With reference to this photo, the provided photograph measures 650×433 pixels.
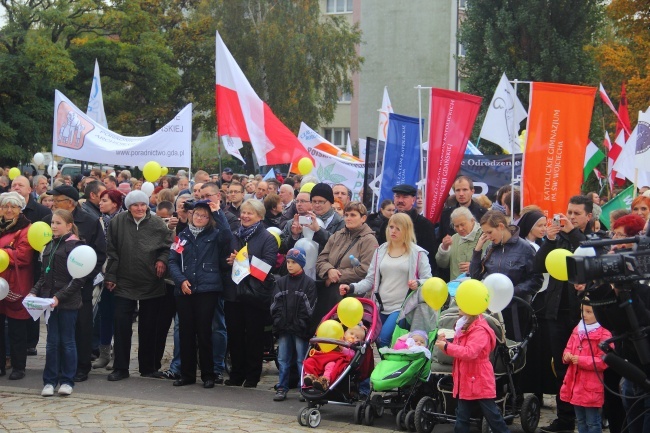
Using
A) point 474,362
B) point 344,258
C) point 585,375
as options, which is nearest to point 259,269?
point 344,258

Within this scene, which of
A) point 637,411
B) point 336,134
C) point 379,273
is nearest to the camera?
point 637,411

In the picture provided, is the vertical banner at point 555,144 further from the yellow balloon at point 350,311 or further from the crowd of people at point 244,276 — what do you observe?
the yellow balloon at point 350,311

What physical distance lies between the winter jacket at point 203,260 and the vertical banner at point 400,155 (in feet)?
9.95

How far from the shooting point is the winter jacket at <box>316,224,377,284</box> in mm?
9742

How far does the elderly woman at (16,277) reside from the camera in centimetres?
1030

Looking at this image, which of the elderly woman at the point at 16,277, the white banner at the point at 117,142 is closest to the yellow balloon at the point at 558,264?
the elderly woman at the point at 16,277

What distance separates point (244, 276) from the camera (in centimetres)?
991

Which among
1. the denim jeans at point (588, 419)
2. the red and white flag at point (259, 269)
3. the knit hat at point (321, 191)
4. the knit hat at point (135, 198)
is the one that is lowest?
the denim jeans at point (588, 419)

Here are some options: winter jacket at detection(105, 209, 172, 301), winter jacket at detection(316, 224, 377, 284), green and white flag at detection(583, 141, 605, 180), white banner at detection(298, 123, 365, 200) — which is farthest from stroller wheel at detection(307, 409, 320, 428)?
green and white flag at detection(583, 141, 605, 180)

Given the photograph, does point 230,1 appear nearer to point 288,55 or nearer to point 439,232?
point 288,55

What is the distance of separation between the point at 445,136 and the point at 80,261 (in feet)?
14.1

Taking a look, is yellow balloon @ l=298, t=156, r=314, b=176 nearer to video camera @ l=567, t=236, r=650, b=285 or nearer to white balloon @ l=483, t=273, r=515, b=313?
white balloon @ l=483, t=273, r=515, b=313

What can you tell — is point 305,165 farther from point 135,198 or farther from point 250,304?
point 250,304

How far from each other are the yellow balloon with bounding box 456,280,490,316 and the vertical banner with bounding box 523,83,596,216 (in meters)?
2.92
